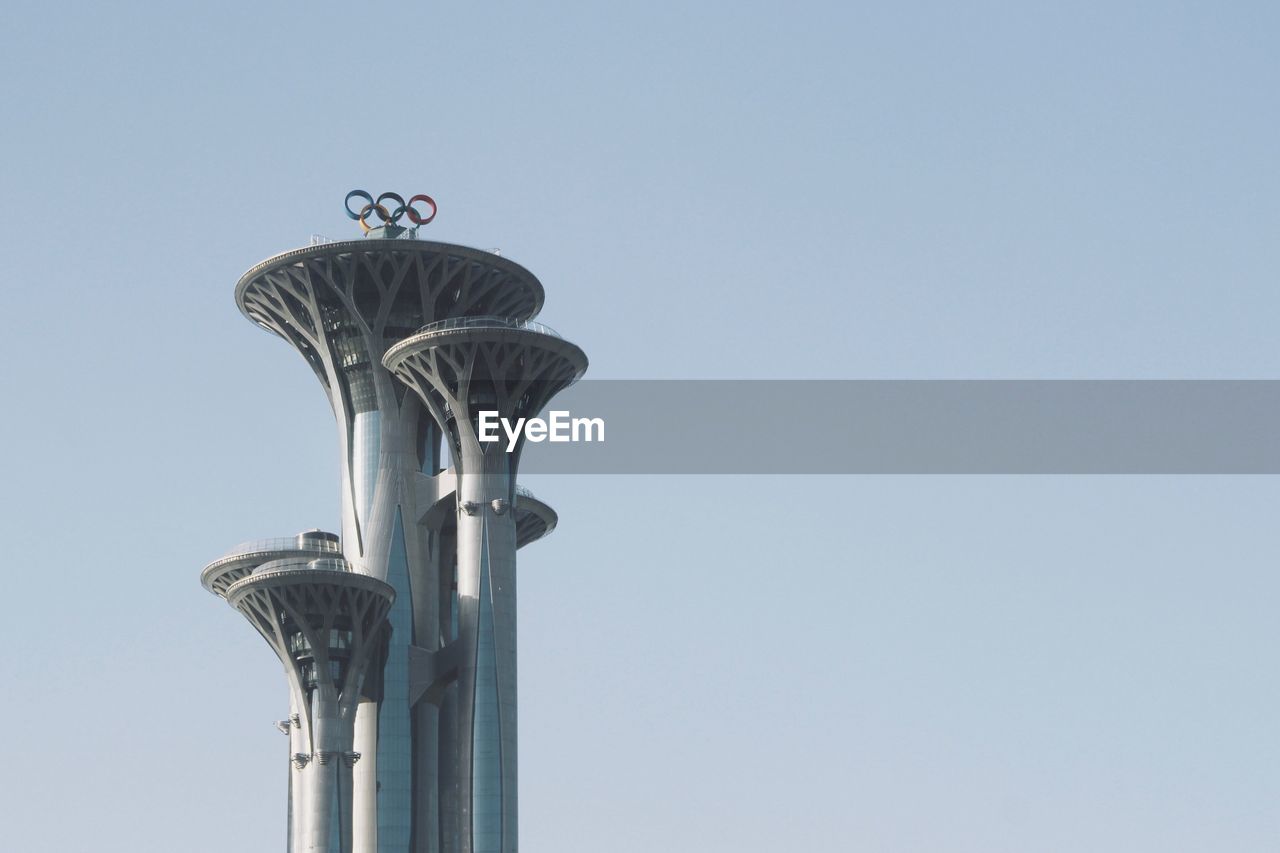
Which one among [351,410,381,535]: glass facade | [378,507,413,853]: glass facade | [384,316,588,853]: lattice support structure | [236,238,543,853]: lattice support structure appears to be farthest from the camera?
[351,410,381,535]: glass facade

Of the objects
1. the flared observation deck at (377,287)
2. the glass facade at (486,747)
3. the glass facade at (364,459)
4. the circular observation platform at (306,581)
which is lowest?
the glass facade at (486,747)

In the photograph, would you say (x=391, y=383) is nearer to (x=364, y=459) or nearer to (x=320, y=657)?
(x=364, y=459)

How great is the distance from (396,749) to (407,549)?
15.8 meters

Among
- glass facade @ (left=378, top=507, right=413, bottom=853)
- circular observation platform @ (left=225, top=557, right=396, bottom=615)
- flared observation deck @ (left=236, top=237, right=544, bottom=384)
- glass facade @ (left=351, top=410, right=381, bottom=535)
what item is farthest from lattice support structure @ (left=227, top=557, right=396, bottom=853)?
flared observation deck @ (left=236, top=237, right=544, bottom=384)

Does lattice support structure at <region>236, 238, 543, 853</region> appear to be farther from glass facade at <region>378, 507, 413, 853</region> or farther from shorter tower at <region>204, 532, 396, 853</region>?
shorter tower at <region>204, 532, 396, 853</region>

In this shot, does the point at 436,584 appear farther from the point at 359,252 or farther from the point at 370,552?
the point at 359,252

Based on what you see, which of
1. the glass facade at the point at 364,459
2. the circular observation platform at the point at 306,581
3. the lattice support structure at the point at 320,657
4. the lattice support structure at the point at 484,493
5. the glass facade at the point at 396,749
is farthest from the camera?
the glass facade at the point at 364,459

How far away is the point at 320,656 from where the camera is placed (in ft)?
513

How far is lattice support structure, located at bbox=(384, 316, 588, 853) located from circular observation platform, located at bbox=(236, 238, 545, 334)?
872 cm

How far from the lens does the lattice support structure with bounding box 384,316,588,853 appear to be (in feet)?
518

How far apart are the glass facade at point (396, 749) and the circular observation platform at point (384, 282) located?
955 inches

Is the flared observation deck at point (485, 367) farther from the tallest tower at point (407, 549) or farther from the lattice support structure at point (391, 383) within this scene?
the lattice support structure at point (391, 383)

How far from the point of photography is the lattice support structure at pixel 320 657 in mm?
155500

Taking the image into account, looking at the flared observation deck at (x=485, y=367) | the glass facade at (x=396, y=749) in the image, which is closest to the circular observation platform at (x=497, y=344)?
the flared observation deck at (x=485, y=367)
